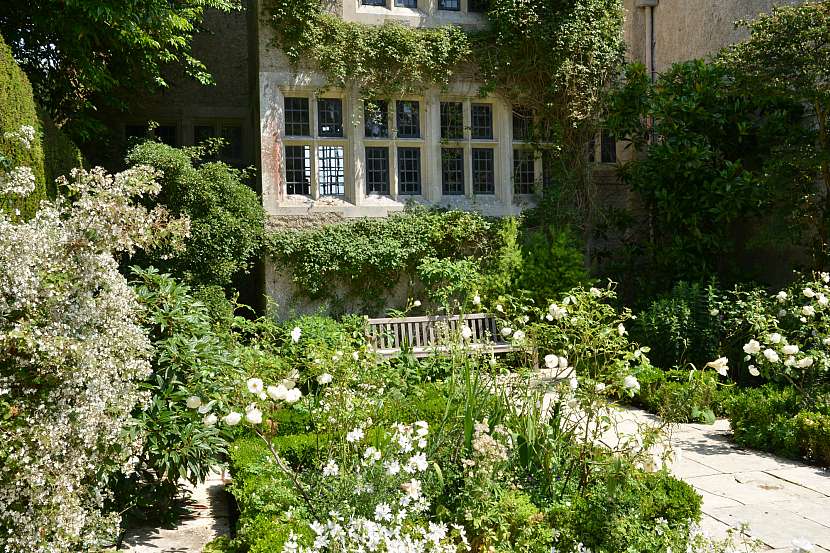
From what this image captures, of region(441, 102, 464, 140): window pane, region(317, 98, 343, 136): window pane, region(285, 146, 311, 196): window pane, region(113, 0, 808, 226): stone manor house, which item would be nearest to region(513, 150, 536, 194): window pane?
region(113, 0, 808, 226): stone manor house

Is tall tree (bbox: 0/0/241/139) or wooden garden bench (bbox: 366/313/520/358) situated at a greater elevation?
tall tree (bbox: 0/0/241/139)

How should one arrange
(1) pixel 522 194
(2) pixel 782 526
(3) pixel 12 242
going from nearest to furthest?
1. (3) pixel 12 242
2. (2) pixel 782 526
3. (1) pixel 522 194

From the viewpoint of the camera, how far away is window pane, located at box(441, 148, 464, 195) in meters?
10.8

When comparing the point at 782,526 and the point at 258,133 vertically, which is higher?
the point at 258,133

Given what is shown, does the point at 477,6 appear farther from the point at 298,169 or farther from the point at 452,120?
the point at 298,169

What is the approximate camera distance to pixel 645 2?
12.9 metres

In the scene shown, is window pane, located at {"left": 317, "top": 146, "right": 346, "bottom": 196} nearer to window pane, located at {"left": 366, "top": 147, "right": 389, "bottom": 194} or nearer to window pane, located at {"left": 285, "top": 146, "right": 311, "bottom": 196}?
window pane, located at {"left": 285, "top": 146, "right": 311, "bottom": 196}

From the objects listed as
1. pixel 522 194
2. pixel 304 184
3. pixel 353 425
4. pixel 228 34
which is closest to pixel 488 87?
pixel 522 194

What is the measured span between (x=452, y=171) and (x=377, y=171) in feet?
3.79

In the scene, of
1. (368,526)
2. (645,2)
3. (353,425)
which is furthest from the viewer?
(645,2)

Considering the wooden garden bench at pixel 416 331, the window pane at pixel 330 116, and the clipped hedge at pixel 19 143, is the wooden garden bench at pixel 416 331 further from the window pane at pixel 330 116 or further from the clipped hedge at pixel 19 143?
the clipped hedge at pixel 19 143

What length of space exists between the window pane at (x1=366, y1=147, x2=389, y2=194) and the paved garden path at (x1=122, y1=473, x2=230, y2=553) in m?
5.94

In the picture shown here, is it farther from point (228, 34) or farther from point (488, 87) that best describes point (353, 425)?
point (228, 34)

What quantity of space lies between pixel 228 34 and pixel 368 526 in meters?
10.3
